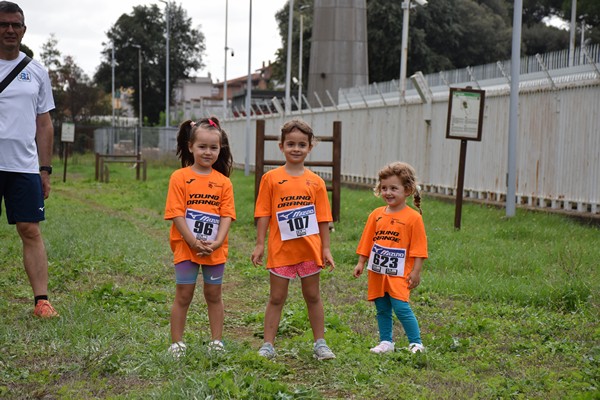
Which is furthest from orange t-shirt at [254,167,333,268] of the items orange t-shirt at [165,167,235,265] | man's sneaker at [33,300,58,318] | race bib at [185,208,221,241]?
man's sneaker at [33,300,58,318]

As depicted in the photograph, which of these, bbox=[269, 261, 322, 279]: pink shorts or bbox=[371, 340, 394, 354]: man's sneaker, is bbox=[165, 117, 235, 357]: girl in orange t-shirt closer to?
bbox=[269, 261, 322, 279]: pink shorts

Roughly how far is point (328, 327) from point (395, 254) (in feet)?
3.31

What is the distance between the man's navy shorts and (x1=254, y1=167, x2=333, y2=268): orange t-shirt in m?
1.94

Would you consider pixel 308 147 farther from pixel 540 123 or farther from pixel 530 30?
pixel 530 30

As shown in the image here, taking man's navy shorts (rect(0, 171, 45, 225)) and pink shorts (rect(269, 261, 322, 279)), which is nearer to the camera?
pink shorts (rect(269, 261, 322, 279))

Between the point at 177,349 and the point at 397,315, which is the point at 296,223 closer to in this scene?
the point at 397,315

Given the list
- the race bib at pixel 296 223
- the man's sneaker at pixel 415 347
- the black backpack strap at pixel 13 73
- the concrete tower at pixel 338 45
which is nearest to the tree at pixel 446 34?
the concrete tower at pixel 338 45

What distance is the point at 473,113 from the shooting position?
14281 mm

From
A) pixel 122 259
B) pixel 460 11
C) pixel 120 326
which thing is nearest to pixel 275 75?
pixel 460 11

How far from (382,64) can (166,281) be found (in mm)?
46288

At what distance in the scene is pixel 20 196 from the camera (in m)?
7.37

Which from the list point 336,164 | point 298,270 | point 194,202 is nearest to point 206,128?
point 194,202

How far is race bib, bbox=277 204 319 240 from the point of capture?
645cm

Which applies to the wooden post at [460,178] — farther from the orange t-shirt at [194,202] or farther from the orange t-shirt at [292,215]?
the orange t-shirt at [194,202]
